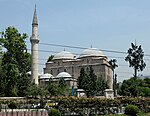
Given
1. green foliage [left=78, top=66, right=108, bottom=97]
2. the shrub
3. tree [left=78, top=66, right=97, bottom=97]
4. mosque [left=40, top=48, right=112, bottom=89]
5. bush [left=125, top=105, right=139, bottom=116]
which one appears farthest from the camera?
mosque [left=40, top=48, right=112, bottom=89]

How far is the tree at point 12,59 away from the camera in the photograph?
3569 cm

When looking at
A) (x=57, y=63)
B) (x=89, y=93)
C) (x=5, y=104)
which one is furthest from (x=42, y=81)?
(x=5, y=104)

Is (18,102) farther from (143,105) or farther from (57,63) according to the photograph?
(57,63)

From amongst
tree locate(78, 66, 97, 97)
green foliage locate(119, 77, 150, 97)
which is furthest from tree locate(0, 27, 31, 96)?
green foliage locate(119, 77, 150, 97)

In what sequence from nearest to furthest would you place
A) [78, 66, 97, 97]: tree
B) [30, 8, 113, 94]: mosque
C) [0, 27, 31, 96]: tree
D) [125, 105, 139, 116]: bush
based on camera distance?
[125, 105, 139, 116]: bush, [0, 27, 31, 96]: tree, [78, 66, 97, 97]: tree, [30, 8, 113, 94]: mosque

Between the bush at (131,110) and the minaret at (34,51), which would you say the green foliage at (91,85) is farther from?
the bush at (131,110)

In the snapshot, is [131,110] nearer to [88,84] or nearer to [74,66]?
[88,84]

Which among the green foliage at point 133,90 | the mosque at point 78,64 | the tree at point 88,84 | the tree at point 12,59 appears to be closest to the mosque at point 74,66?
the mosque at point 78,64

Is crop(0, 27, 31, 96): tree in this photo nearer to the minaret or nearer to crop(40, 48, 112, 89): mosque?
the minaret

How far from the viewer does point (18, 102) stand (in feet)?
70.5

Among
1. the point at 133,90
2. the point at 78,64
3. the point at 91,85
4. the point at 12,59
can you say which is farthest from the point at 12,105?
the point at 78,64

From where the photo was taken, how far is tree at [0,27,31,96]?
35.7 m

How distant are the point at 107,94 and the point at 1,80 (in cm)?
1385

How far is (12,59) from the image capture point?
3884 cm
